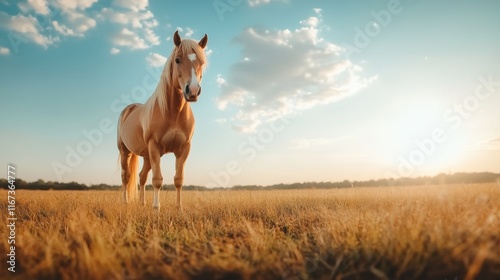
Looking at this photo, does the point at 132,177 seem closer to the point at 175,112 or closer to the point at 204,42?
the point at 175,112

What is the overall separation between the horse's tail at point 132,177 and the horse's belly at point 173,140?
3.11 m

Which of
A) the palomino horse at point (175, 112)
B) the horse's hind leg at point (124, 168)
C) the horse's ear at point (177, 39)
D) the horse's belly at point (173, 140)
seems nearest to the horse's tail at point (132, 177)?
the horse's hind leg at point (124, 168)

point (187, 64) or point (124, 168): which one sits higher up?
point (187, 64)

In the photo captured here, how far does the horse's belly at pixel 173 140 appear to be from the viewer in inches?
255

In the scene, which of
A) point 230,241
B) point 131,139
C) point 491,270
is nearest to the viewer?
point 491,270

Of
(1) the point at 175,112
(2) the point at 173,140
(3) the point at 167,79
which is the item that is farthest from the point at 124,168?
(3) the point at 167,79

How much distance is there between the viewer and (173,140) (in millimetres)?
6551

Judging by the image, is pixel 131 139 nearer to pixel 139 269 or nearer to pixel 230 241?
pixel 230 241

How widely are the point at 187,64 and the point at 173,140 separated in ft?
5.62

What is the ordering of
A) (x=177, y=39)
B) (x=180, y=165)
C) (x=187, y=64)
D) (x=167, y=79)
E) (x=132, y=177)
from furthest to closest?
(x=132, y=177) → (x=180, y=165) → (x=167, y=79) → (x=177, y=39) → (x=187, y=64)

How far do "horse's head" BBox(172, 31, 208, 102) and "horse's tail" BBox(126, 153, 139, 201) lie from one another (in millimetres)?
4331

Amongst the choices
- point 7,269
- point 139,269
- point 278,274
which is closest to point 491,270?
point 278,274

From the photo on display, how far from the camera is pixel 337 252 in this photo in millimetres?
2740

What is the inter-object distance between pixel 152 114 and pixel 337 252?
201 inches
